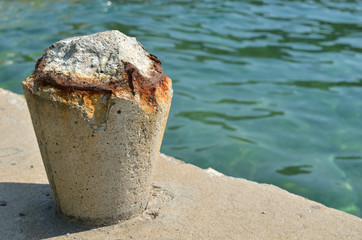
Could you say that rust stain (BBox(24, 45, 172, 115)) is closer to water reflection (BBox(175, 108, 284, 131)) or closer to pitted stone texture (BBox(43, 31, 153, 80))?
pitted stone texture (BBox(43, 31, 153, 80))

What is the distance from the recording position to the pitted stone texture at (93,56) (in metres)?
3.06

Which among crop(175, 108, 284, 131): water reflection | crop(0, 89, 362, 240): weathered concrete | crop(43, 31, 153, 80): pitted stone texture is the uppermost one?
crop(43, 31, 153, 80): pitted stone texture

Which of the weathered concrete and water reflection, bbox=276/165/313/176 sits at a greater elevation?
the weathered concrete

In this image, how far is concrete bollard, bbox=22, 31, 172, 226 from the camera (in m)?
2.95

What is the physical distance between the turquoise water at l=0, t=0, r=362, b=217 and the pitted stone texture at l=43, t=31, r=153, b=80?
8.72ft

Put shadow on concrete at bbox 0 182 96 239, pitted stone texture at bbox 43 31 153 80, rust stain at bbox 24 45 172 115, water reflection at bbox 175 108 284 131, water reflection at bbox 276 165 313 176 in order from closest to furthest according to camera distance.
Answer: rust stain at bbox 24 45 172 115
pitted stone texture at bbox 43 31 153 80
shadow on concrete at bbox 0 182 96 239
water reflection at bbox 276 165 313 176
water reflection at bbox 175 108 284 131

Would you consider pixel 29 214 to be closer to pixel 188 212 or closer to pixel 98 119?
pixel 98 119

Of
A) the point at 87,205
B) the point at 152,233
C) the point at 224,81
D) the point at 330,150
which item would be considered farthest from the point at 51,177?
the point at 224,81

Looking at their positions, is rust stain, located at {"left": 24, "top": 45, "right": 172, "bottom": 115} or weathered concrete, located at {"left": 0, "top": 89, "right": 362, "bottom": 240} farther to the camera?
weathered concrete, located at {"left": 0, "top": 89, "right": 362, "bottom": 240}

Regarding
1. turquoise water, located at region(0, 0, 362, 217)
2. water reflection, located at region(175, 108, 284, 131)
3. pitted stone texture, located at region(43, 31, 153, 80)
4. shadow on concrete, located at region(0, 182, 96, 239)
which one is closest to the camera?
pitted stone texture, located at region(43, 31, 153, 80)

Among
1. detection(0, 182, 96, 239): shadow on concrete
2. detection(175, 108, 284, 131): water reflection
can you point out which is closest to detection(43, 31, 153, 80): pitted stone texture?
detection(0, 182, 96, 239): shadow on concrete

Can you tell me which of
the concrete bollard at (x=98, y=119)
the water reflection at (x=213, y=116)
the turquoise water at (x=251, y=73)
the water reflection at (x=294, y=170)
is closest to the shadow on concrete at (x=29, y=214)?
the concrete bollard at (x=98, y=119)

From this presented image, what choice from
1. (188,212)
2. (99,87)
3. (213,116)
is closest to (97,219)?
(188,212)

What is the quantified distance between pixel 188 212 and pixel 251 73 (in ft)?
17.4
